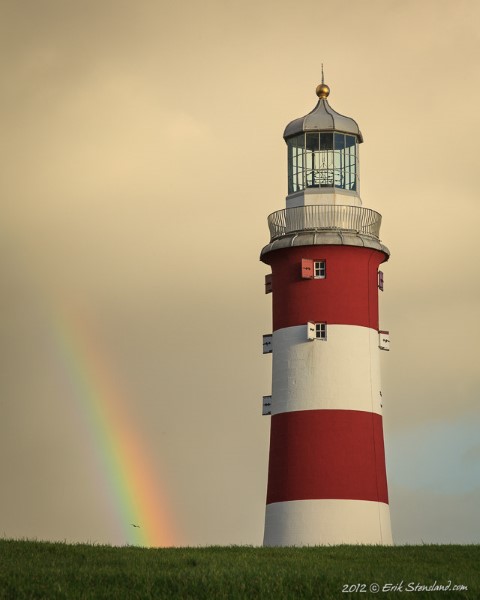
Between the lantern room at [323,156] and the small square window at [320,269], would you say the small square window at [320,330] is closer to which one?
the small square window at [320,269]

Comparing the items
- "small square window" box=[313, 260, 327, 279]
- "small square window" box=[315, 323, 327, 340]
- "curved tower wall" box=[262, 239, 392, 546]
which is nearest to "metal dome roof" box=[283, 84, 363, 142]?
"curved tower wall" box=[262, 239, 392, 546]

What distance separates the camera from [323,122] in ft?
143

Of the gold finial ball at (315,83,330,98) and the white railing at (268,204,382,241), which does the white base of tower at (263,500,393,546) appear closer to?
the white railing at (268,204,382,241)

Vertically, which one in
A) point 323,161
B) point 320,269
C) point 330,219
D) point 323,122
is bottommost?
point 320,269

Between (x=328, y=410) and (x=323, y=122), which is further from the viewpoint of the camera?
(x=323, y=122)

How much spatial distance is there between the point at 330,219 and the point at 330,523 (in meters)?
9.70

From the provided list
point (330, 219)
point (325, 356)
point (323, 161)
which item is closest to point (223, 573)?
point (325, 356)

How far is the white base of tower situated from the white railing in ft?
28.7

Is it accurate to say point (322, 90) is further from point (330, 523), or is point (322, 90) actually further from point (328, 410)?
point (330, 523)

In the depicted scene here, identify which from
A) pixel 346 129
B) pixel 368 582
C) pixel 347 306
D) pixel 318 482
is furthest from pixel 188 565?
pixel 346 129

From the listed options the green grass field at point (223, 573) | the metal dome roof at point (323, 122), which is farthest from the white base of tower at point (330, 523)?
the metal dome roof at point (323, 122)

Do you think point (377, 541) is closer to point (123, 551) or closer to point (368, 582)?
point (123, 551)

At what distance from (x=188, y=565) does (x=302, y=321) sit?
44.1 ft

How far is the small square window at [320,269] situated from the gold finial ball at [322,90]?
6.22 m
